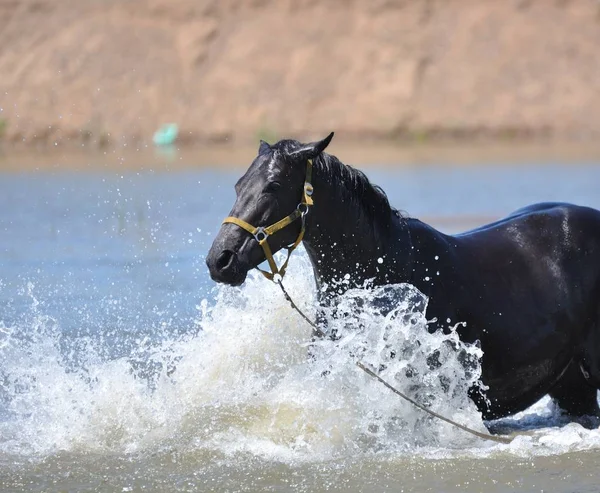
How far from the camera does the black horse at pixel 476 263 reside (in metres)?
6.18

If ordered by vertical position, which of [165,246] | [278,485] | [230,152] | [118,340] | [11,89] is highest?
[11,89]

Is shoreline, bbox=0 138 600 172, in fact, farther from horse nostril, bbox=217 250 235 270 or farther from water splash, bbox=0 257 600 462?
horse nostril, bbox=217 250 235 270

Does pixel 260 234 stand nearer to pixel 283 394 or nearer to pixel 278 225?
pixel 278 225

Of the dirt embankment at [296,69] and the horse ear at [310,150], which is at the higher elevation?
the dirt embankment at [296,69]

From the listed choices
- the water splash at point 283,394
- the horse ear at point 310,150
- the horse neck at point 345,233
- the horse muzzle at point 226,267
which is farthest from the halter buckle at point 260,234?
the water splash at point 283,394

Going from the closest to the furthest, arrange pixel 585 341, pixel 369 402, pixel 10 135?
pixel 369 402
pixel 585 341
pixel 10 135

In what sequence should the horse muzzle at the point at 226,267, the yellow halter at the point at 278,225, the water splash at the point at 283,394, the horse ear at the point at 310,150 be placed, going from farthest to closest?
the water splash at the point at 283,394 → the horse ear at the point at 310,150 → the yellow halter at the point at 278,225 → the horse muzzle at the point at 226,267

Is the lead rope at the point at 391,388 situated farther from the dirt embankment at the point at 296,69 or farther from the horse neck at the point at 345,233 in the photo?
the dirt embankment at the point at 296,69

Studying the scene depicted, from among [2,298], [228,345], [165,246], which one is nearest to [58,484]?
[228,345]

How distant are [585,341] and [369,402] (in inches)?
58.3

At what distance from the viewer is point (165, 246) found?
15.3m

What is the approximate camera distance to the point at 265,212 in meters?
6.14

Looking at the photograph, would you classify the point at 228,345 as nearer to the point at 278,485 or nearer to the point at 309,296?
the point at 309,296

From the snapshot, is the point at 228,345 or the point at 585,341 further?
the point at 228,345
